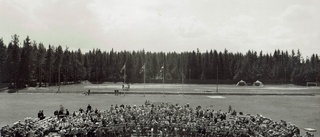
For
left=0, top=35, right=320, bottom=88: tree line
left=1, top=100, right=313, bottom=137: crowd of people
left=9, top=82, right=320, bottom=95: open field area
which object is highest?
left=0, top=35, right=320, bottom=88: tree line

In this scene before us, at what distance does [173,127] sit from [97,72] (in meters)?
124

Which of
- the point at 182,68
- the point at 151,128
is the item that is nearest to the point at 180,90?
the point at 182,68

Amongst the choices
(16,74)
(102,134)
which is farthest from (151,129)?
(16,74)

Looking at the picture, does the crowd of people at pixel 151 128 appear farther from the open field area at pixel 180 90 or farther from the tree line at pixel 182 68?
the tree line at pixel 182 68

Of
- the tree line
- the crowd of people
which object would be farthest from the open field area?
the crowd of people

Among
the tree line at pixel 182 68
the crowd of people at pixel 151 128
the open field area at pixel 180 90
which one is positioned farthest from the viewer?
the tree line at pixel 182 68

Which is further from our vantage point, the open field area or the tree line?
the tree line

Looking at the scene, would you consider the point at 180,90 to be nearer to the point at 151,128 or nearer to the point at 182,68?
the point at 182,68

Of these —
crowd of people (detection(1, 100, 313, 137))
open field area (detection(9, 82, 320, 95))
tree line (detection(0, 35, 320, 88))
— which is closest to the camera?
crowd of people (detection(1, 100, 313, 137))

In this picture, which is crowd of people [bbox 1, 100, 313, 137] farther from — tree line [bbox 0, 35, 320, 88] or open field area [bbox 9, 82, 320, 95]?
tree line [bbox 0, 35, 320, 88]

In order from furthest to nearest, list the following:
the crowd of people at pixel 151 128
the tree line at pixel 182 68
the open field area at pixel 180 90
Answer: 1. the tree line at pixel 182 68
2. the open field area at pixel 180 90
3. the crowd of people at pixel 151 128

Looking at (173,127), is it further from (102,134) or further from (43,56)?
(43,56)

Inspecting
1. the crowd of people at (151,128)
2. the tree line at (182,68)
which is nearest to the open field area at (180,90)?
the tree line at (182,68)

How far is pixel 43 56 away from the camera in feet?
325
